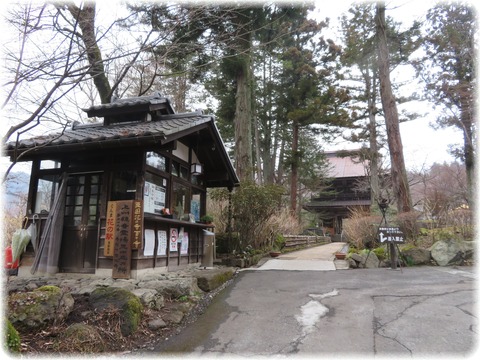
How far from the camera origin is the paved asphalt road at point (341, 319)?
3705mm

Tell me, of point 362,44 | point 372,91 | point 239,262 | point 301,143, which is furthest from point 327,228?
point 239,262

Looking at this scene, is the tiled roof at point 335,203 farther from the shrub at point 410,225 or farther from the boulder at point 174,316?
the boulder at point 174,316

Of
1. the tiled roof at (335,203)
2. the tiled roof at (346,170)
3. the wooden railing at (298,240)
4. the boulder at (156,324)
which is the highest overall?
the tiled roof at (346,170)

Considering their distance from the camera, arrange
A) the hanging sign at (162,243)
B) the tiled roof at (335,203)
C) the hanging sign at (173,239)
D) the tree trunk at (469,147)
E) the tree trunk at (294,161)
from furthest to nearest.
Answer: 1. the tiled roof at (335,203)
2. the tree trunk at (294,161)
3. the tree trunk at (469,147)
4. the hanging sign at (173,239)
5. the hanging sign at (162,243)

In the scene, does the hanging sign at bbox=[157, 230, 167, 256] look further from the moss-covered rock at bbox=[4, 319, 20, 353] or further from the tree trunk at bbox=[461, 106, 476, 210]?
the tree trunk at bbox=[461, 106, 476, 210]

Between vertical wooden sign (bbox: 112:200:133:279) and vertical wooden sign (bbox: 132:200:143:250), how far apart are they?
7cm

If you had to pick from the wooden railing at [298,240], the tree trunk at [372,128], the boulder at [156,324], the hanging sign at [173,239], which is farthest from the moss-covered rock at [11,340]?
the tree trunk at [372,128]

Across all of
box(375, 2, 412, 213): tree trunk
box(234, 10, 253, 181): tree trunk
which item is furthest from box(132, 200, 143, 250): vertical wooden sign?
box(375, 2, 412, 213): tree trunk

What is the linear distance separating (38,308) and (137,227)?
235 centimetres

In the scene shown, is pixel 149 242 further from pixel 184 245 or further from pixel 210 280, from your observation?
pixel 184 245

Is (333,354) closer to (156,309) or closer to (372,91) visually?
(156,309)

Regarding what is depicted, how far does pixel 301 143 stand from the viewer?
22.9 meters

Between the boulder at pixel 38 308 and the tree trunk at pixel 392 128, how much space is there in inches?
399

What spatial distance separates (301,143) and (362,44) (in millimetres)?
8859
